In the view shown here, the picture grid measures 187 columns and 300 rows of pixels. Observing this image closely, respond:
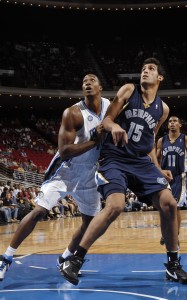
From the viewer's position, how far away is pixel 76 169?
4367 mm

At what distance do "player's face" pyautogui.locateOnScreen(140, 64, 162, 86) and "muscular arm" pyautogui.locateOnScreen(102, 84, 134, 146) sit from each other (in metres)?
0.15

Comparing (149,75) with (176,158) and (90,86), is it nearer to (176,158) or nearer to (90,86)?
(90,86)

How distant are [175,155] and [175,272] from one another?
9.57ft

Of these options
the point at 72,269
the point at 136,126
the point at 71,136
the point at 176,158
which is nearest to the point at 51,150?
the point at 176,158

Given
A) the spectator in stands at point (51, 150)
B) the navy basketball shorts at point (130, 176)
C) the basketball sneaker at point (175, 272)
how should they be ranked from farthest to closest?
the spectator in stands at point (51, 150) → the basketball sneaker at point (175, 272) → the navy basketball shorts at point (130, 176)

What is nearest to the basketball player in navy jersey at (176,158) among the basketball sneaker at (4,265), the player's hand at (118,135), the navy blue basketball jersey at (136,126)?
the navy blue basketball jersey at (136,126)

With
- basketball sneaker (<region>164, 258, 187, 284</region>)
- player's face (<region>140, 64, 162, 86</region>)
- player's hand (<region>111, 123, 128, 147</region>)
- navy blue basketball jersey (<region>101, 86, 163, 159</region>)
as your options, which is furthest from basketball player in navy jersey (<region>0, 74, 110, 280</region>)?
basketball sneaker (<region>164, 258, 187, 284</region>)

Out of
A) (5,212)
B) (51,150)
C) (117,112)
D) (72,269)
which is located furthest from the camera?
(51,150)

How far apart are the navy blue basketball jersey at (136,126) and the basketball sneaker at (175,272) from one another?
3.31ft

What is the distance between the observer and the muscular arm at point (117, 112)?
136 inches

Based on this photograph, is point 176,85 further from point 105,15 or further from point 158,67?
point 158,67

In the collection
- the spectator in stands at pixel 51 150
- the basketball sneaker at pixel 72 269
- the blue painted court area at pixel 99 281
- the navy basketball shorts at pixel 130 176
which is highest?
the spectator in stands at pixel 51 150

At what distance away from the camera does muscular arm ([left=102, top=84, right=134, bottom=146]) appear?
3.46 m

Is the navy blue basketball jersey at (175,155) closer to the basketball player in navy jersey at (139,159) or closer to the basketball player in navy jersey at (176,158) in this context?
the basketball player in navy jersey at (176,158)
